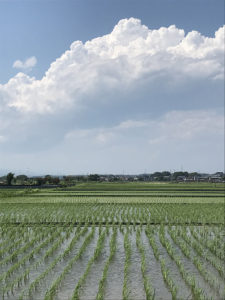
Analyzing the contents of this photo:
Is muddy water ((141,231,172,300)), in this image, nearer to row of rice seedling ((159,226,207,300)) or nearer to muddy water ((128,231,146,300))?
muddy water ((128,231,146,300))

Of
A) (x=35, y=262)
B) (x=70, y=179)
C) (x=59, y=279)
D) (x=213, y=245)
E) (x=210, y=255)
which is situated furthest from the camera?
(x=70, y=179)

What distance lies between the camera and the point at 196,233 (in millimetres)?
9180

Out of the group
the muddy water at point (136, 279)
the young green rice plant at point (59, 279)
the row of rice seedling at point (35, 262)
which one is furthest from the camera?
the row of rice seedling at point (35, 262)

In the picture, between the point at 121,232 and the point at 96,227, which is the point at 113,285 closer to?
the point at 121,232

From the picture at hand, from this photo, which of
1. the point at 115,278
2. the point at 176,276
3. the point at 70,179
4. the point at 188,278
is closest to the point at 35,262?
the point at 115,278

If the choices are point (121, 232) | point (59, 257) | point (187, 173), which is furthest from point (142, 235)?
point (187, 173)

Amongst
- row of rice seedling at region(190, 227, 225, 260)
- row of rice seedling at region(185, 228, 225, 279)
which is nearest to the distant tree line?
row of rice seedling at region(190, 227, 225, 260)

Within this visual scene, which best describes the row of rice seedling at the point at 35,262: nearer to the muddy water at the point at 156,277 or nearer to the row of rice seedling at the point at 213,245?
the muddy water at the point at 156,277

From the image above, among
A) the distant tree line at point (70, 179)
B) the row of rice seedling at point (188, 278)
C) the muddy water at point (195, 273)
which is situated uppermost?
the row of rice seedling at point (188, 278)

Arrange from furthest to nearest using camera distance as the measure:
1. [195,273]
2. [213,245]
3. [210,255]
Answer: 1. [213,245]
2. [210,255]
3. [195,273]

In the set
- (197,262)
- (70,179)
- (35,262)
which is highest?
(197,262)

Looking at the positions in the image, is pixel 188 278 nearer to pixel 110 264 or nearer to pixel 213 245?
pixel 110 264

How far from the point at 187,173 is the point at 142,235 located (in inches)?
4688

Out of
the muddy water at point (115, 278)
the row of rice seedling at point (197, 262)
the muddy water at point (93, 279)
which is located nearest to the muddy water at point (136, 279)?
the muddy water at point (115, 278)
